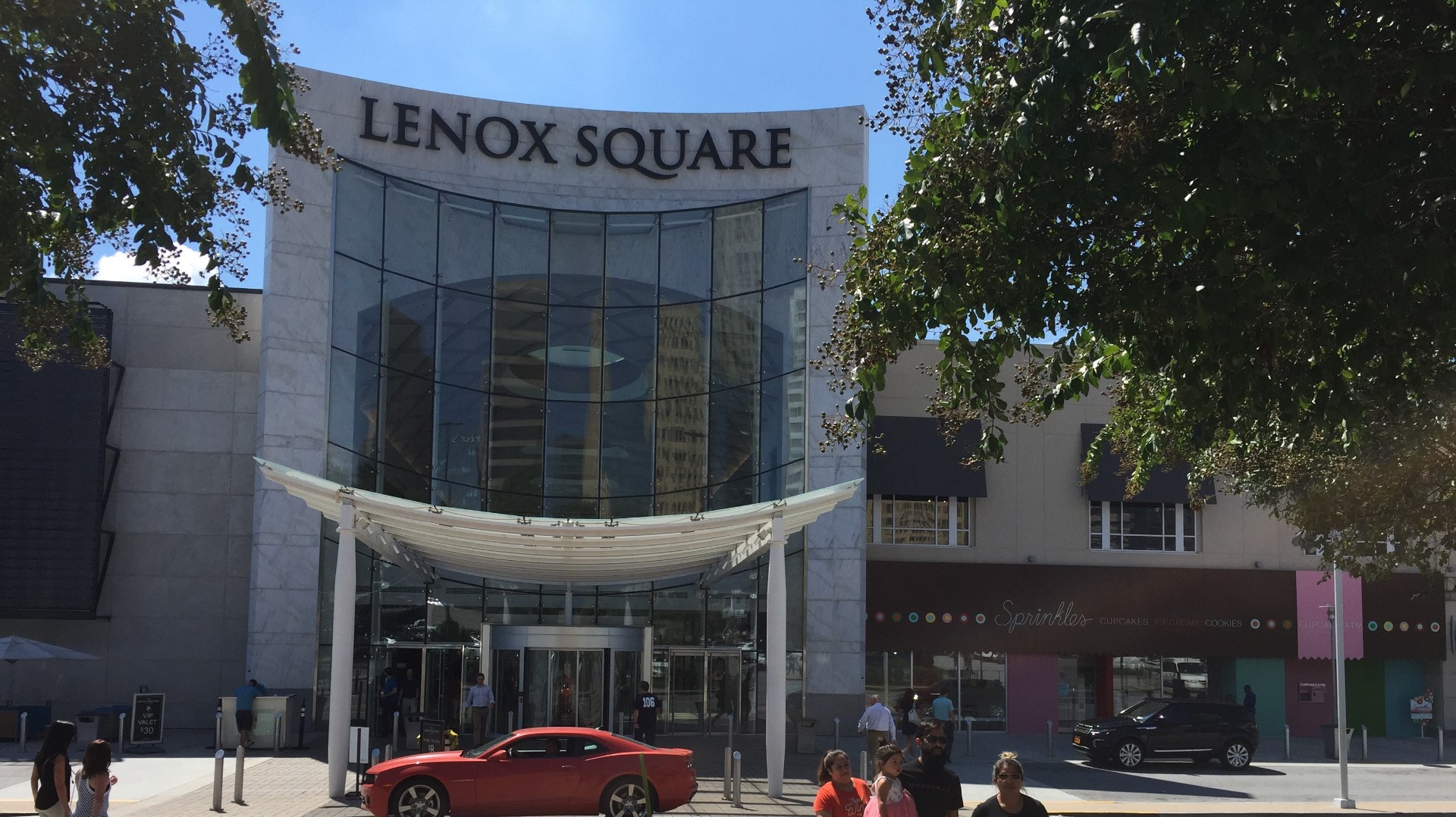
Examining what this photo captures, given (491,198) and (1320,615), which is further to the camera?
(1320,615)

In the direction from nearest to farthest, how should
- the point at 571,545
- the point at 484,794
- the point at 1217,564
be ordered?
1. the point at 484,794
2. the point at 571,545
3. the point at 1217,564

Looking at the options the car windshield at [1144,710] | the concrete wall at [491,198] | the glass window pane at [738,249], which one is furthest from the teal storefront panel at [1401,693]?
the glass window pane at [738,249]

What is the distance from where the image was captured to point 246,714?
87.4 ft

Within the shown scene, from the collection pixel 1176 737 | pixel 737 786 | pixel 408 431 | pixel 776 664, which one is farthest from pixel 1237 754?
pixel 408 431

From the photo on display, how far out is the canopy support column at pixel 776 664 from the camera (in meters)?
20.9

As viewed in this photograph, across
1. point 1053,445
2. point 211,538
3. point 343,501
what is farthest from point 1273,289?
point 211,538

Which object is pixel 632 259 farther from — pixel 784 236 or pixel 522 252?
pixel 784 236

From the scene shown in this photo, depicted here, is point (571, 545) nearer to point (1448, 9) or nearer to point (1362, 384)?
point (1362, 384)

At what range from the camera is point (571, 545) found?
24.3m

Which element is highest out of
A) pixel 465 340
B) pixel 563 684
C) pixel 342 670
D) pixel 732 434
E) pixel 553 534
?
pixel 465 340

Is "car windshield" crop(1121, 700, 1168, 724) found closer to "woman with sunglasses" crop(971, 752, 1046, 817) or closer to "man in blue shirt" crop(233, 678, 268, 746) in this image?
"man in blue shirt" crop(233, 678, 268, 746)

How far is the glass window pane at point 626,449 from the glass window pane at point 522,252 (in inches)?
145

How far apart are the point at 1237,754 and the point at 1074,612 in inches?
324

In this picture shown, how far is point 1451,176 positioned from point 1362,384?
10.2 feet
